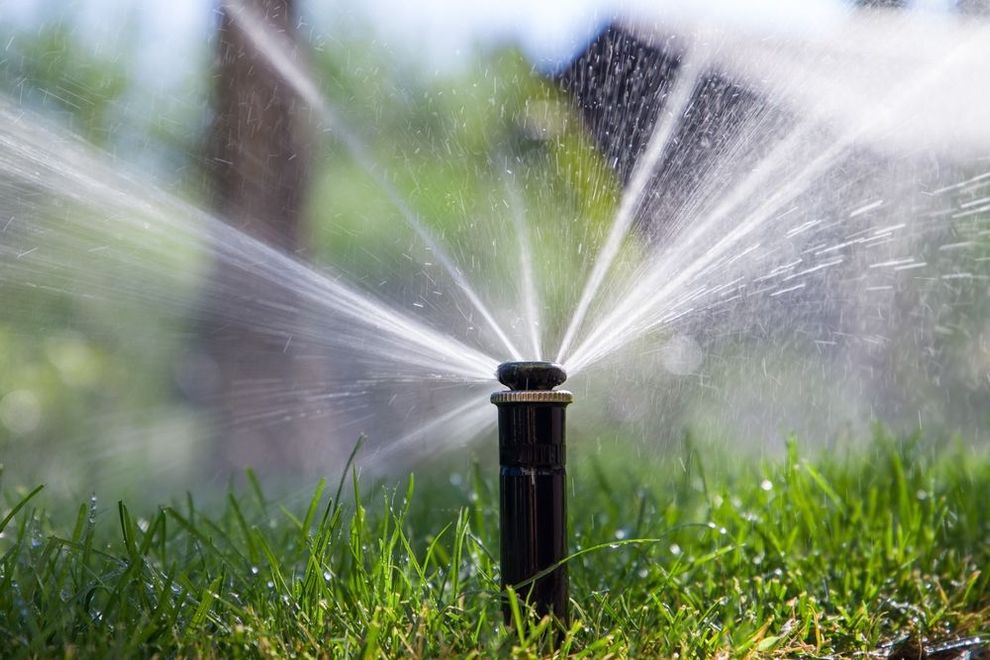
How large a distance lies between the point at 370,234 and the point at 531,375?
150 inches

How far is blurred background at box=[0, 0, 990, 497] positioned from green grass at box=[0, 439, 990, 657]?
52.7 inches

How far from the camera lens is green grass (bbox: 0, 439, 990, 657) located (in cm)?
147

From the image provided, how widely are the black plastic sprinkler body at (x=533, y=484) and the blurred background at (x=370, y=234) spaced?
195cm

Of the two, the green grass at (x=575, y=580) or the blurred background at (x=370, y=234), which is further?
the blurred background at (x=370, y=234)

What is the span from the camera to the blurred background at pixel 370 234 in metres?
4.12

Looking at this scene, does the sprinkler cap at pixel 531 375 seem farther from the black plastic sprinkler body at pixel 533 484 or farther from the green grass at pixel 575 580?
the green grass at pixel 575 580

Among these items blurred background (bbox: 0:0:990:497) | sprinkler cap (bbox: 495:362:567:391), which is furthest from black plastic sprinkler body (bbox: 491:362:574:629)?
blurred background (bbox: 0:0:990:497)

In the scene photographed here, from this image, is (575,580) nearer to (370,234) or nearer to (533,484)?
(533,484)

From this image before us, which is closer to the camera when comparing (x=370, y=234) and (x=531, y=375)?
(x=531, y=375)

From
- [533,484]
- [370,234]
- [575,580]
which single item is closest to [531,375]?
[533,484]

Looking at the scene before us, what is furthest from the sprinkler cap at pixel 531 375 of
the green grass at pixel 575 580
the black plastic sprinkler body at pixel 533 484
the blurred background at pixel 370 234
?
the blurred background at pixel 370 234

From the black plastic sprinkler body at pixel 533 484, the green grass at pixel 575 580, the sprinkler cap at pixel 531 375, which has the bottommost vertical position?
the green grass at pixel 575 580

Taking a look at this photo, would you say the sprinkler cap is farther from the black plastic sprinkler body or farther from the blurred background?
the blurred background

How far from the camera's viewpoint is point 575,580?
1958mm
